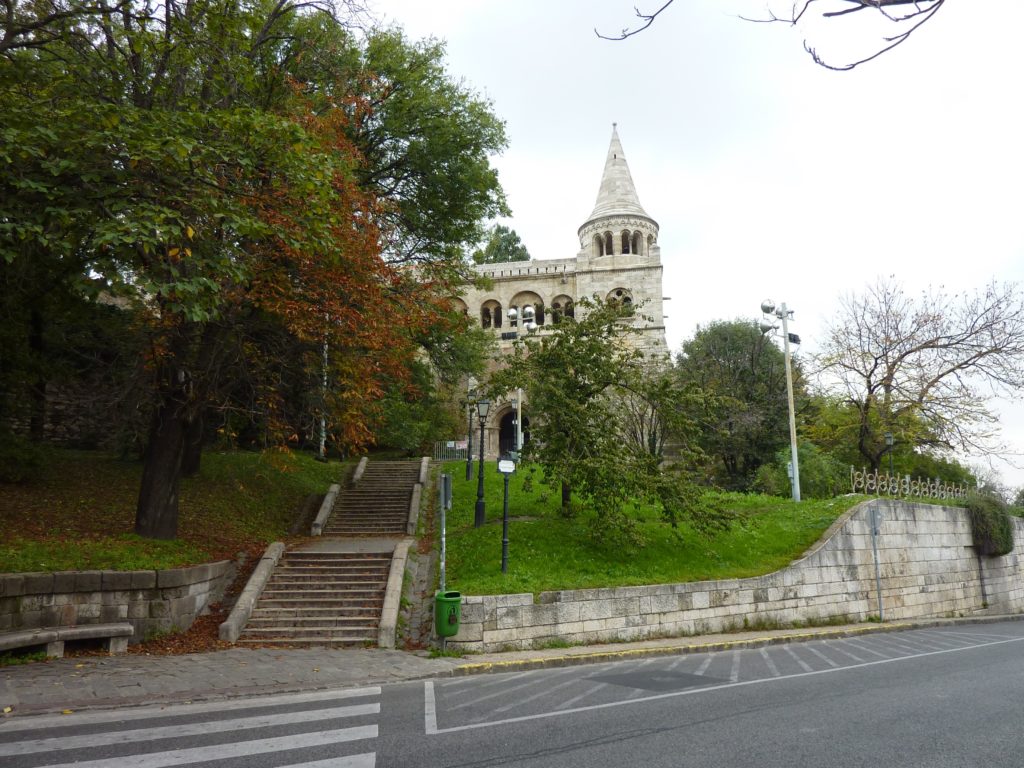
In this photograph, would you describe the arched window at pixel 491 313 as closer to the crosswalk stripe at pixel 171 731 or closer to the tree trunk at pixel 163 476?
the tree trunk at pixel 163 476

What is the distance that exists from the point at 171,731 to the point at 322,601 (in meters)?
5.71

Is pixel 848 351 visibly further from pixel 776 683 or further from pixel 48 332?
pixel 48 332

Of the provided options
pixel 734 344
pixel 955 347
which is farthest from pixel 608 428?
pixel 734 344

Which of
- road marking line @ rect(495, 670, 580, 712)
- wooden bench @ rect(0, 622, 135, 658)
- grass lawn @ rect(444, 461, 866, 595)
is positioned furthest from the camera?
grass lawn @ rect(444, 461, 866, 595)

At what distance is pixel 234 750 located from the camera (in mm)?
5484

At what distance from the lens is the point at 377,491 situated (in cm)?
2045

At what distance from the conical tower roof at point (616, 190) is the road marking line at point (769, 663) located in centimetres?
3969

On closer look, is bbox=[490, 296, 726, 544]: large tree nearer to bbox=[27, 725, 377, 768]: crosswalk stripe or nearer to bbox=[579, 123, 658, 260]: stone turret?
bbox=[27, 725, 377, 768]: crosswalk stripe

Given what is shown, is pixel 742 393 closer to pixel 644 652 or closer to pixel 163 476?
pixel 644 652

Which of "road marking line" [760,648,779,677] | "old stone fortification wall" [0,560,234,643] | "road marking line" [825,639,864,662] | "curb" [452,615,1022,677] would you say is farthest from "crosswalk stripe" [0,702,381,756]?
"road marking line" [825,639,864,662]

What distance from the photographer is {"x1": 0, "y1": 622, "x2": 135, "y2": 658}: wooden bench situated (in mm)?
8312

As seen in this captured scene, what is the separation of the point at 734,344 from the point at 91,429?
31.1 meters

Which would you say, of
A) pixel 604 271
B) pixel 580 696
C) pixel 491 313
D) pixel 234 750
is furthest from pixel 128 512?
pixel 491 313

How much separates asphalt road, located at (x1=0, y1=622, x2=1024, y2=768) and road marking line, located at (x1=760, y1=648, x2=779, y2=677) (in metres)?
0.36
